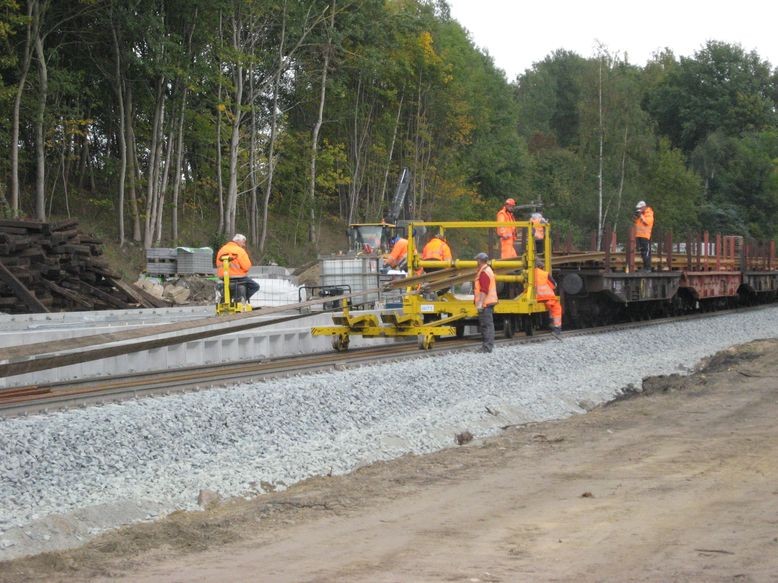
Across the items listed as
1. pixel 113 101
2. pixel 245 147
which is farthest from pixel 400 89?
pixel 113 101

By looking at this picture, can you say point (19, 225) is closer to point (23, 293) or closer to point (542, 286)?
point (23, 293)

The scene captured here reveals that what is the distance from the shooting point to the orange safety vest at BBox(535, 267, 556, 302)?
18.5 metres

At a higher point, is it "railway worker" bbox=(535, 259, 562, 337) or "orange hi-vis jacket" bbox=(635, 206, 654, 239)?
"orange hi-vis jacket" bbox=(635, 206, 654, 239)

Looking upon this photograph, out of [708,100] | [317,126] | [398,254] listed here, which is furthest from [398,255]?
[708,100]

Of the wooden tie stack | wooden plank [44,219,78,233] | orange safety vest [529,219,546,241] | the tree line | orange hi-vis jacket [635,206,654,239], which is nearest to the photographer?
orange safety vest [529,219,546,241]

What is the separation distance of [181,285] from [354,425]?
2107 cm

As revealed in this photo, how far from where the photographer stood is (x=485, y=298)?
16.4 meters

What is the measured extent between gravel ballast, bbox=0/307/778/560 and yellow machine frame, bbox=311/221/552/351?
1.49 m

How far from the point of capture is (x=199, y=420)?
378 inches

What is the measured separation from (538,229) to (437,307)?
2.21m

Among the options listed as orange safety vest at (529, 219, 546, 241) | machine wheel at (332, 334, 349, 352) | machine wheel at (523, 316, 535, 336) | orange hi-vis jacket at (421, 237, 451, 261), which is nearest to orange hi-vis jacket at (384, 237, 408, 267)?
orange hi-vis jacket at (421, 237, 451, 261)

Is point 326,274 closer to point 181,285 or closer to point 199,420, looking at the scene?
point 181,285

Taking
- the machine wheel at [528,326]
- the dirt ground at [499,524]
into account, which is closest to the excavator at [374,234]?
the machine wheel at [528,326]

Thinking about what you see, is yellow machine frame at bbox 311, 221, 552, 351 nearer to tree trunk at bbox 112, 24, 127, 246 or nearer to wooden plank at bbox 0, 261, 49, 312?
wooden plank at bbox 0, 261, 49, 312
